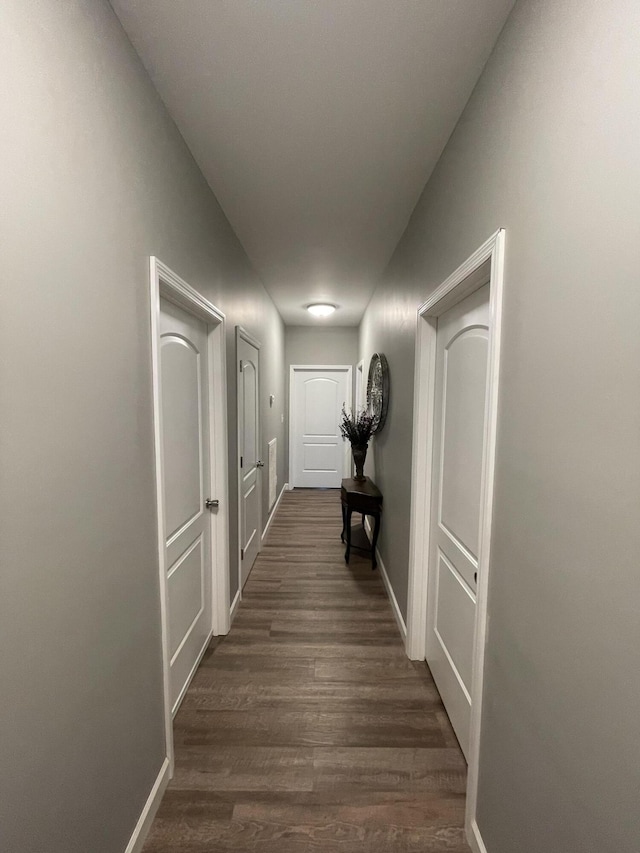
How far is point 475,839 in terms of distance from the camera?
121 cm

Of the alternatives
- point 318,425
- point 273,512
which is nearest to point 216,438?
point 273,512

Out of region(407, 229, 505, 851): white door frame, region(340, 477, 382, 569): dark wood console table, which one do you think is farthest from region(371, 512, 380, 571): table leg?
region(407, 229, 505, 851): white door frame

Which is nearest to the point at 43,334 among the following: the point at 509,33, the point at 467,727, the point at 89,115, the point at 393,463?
the point at 89,115

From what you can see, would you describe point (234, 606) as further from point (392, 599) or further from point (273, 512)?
point (273, 512)

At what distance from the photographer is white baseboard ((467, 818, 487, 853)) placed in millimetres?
1182

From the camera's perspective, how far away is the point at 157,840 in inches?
49.8

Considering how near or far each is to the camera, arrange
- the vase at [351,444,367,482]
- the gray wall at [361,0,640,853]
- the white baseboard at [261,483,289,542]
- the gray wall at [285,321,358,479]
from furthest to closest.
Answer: the gray wall at [285,321,358,479], the white baseboard at [261,483,289,542], the vase at [351,444,367,482], the gray wall at [361,0,640,853]

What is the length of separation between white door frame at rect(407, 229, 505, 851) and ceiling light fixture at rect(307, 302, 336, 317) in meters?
2.64

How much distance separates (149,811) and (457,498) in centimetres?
161

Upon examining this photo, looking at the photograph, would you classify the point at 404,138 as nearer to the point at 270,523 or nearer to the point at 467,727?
the point at 467,727

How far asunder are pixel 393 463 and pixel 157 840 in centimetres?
217

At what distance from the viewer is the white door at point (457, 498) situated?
1.47 m

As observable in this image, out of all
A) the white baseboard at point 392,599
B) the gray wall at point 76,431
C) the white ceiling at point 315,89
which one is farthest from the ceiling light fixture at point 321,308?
the gray wall at point 76,431

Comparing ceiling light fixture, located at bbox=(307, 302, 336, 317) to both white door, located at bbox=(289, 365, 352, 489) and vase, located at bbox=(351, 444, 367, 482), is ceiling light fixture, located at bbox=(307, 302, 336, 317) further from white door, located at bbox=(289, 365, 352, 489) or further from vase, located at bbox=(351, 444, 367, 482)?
vase, located at bbox=(351, 444, 367, 482)
